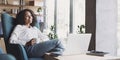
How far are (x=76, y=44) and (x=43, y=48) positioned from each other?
2.67 feet

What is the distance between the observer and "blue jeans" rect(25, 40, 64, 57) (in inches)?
129

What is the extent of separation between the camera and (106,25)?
13.9 feet

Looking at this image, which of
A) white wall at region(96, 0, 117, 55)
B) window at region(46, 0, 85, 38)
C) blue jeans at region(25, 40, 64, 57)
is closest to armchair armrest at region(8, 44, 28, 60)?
blue jeans at region(25, 40, 64, 57)

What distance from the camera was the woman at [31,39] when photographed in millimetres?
3307

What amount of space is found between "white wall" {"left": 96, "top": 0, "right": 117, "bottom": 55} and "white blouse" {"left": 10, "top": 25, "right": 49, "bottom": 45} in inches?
42.8

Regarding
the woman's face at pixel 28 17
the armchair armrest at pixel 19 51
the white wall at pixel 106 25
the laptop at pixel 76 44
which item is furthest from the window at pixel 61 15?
the laptop at pixel 76 44

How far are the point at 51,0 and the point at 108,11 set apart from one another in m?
3.71

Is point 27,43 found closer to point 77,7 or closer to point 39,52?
point 39,52

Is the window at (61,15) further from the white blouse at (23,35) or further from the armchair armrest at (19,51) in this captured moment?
the armchair armrest at (19,51)

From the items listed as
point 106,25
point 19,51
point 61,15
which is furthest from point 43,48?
point 61,15

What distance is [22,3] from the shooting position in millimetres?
7074

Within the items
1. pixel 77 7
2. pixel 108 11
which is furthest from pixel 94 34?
pixel 77 7

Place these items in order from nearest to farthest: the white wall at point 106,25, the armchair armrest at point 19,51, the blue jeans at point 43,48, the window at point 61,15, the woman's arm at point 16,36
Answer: the armchair armrest at point 19,51 → the blue jeans at point 43,48 → the woman's arm at point 16,36 → the white wall at point 106,25 → the window at point 61,15

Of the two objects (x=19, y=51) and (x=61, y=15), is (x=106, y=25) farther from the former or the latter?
(x=61, y=15)
